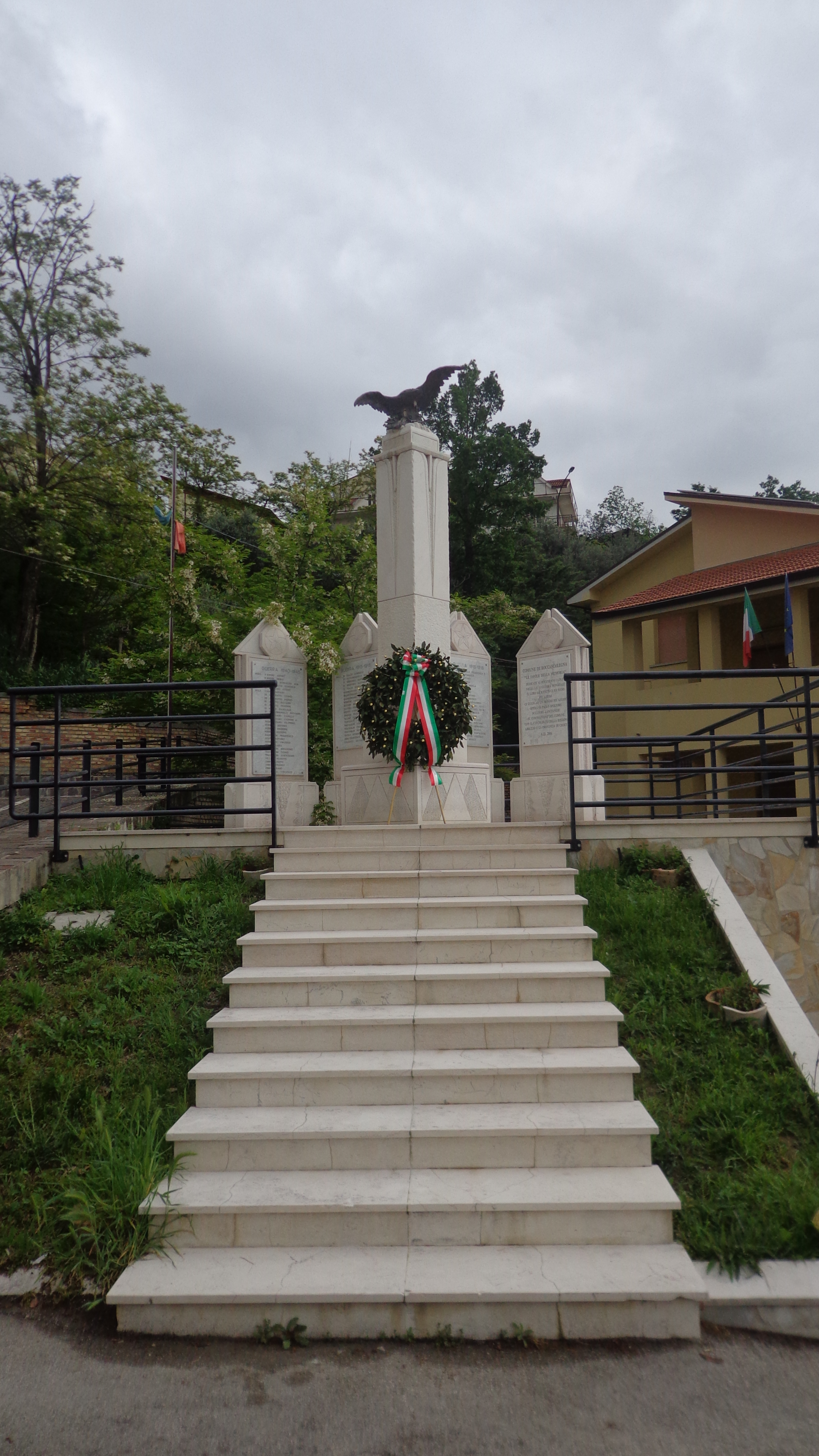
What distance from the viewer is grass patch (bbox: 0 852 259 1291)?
3.53 m

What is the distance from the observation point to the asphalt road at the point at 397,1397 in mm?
2652

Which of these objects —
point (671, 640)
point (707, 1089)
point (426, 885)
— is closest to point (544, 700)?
point (426, 885)

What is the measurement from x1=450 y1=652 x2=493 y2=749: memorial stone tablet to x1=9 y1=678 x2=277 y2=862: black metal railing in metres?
2.29

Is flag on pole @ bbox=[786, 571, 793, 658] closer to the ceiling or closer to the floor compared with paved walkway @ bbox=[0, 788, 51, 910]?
closer to the ceiling

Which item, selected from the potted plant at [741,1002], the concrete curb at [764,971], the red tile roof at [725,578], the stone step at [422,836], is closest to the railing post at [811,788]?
the concrete curb at [764,971]

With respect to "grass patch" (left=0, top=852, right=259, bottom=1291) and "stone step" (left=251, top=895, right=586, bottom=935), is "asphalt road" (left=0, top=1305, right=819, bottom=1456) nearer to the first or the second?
"grass patch" (left=0, top=852, right=259, bottom=1291)

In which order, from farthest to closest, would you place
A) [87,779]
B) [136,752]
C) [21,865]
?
[87,779] → [136,752] → [21,865]

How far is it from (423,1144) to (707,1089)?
4.40 feet

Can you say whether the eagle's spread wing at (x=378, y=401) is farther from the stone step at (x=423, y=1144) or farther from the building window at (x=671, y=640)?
the building window at (x=671, y=640)

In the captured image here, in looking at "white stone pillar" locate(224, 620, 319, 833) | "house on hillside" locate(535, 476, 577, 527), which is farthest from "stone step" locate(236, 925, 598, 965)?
"house on hillside" locate(535, 476, 577, 527)

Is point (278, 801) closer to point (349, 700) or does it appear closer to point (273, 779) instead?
point (349, 700)

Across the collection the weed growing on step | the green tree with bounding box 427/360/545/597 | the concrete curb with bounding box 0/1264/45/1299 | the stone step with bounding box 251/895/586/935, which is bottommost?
the weed growing on step

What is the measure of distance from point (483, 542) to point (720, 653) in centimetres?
1321

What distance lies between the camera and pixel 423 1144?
3.84 metres
